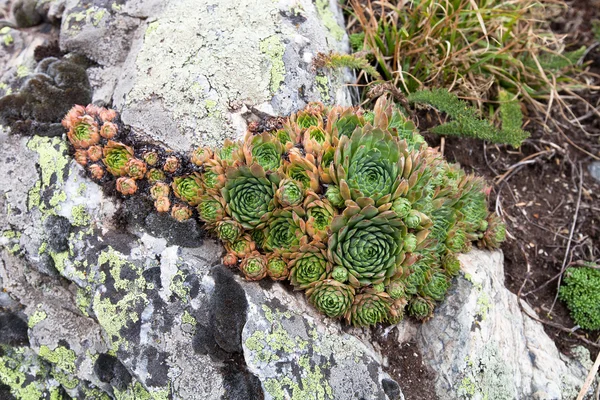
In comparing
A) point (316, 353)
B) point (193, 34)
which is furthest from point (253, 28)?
point (316, 353)

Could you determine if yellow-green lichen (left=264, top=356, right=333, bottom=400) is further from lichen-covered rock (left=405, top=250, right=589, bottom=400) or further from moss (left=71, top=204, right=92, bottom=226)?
moss (left=71, top=204, right=92, bottom=226)

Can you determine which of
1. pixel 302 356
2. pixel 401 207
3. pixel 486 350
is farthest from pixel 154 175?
pixel 486 350

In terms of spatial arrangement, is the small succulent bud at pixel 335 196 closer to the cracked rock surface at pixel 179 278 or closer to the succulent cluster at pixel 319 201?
the succulent cluster at pixel 319 201

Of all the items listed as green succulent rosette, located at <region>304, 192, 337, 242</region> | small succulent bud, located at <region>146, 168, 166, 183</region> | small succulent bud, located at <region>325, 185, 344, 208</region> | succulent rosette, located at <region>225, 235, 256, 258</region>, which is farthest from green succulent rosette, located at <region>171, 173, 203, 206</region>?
small succulent bud, located at <region>325, 185, 344, 208</region>

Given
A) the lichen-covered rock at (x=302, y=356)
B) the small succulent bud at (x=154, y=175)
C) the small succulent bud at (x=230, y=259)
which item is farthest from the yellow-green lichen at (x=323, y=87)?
the lichen-covered rock at (x=302, y=356)

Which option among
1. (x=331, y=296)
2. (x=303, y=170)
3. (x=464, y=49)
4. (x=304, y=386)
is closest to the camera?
(x=304, y=386)

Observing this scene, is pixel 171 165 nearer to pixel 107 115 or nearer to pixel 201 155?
pixel 201 155
